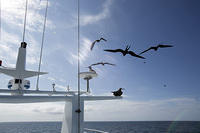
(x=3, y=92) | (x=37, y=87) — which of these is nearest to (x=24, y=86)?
(x=37, y=87)

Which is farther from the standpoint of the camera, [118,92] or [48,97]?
[118,92]

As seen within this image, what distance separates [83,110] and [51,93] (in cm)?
139

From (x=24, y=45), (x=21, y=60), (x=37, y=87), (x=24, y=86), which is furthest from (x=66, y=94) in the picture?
(x=24, y=45)

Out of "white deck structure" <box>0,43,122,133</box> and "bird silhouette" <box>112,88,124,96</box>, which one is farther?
"bird silhouette" <box>112,88,124,96</box>

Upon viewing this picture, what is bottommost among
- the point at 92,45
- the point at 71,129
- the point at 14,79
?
the point at 71,129

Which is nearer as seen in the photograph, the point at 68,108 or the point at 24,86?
the point at 68,108

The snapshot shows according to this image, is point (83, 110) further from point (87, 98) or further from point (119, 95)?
point (119, 95)

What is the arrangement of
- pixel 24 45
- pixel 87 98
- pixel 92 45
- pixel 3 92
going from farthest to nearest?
pixel 24 45, pixel 87 98, pixel 92 45, pixel 3 92

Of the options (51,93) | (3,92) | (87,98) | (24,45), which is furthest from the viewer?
(24,45)

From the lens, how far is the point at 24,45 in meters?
7.73

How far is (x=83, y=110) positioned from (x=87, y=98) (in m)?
0.49

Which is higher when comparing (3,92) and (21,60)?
(21,60)

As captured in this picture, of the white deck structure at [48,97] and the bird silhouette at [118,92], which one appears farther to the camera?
the bird silhouette at [118,92]

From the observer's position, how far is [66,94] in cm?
629
